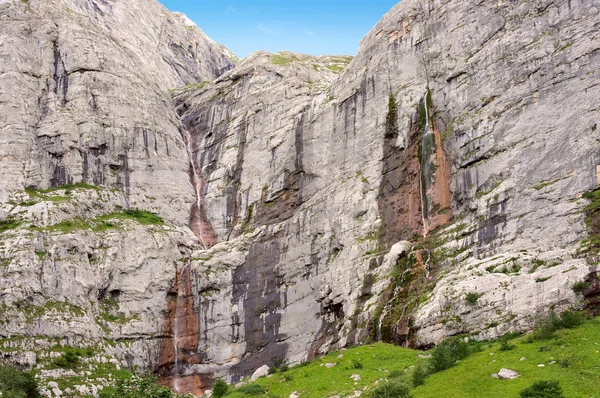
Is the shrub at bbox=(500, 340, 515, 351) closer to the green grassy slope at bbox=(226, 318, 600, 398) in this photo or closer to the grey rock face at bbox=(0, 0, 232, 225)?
the green grassy slope at bbox=(226, 318, 600, 398)

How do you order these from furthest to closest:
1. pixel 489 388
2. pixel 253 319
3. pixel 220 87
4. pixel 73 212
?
pixel 220 87 → pixel 73 212 → pixel 253 319 → pixel 489 388

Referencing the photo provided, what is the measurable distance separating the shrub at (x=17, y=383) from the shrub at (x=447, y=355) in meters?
30.4

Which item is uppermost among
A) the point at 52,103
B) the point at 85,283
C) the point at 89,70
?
the point at 89,70

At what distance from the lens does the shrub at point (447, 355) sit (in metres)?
37.8

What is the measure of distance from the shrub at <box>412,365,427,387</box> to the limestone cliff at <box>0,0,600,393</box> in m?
9.08

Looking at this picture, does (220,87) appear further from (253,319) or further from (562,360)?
(562,360)

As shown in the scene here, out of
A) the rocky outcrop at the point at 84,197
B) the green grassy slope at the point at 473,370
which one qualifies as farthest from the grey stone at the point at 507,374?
the rocky outcrop at the point at 84,197

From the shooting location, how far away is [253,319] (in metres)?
66.2

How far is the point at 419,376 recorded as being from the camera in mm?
36938

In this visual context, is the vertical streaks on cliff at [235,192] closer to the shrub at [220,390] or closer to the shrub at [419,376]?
the shrub at [220,390]

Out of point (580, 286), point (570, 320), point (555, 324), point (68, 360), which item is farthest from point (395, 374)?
point (68, 360)

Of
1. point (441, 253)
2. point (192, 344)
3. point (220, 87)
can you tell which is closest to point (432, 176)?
point (441, 253)

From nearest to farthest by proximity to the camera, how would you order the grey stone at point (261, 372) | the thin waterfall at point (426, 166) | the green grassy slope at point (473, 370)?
the green grassy slope at point (473, 370), the grey stone at point (261, 372), the thin waterfall at point (426, 166)

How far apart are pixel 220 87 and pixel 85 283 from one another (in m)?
40.5
